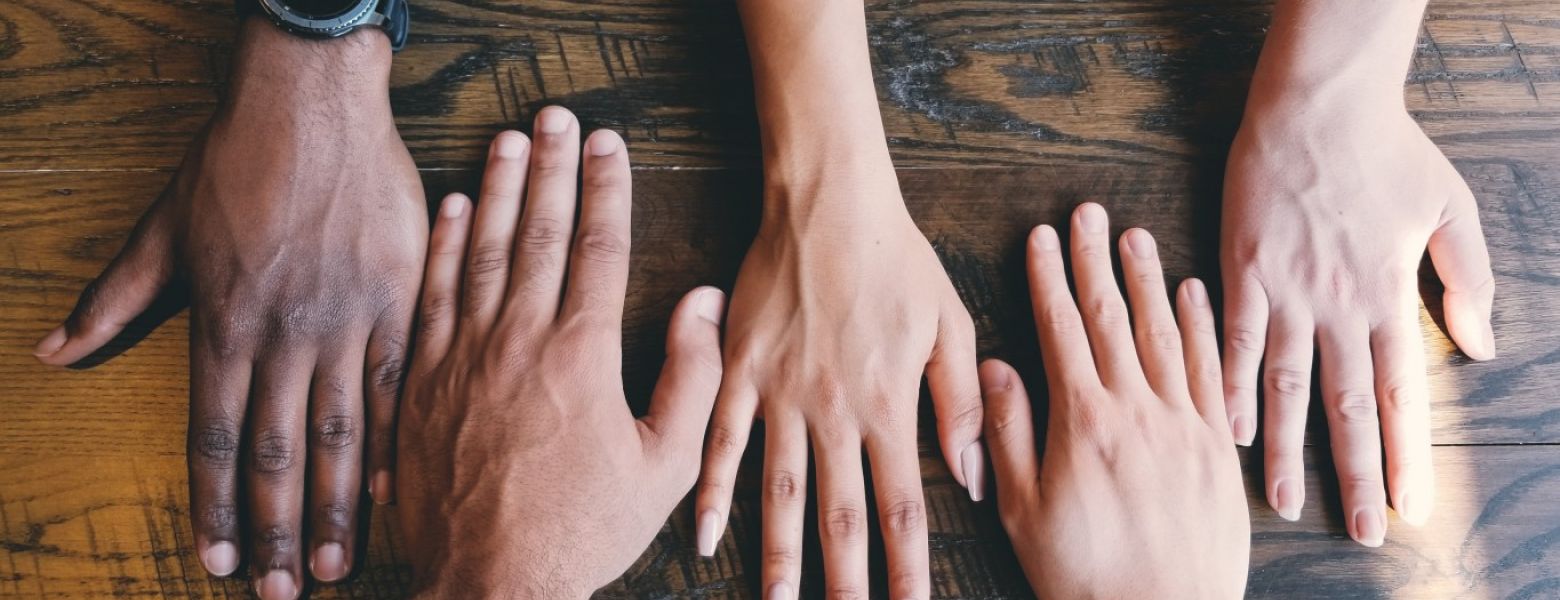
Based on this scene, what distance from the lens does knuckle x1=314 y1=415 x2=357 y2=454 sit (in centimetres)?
82

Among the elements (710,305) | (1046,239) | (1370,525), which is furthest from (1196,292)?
(710,305)

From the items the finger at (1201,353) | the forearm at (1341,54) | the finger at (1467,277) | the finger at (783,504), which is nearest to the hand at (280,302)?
the finger at (783,504)

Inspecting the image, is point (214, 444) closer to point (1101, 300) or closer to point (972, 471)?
point (972, 471)

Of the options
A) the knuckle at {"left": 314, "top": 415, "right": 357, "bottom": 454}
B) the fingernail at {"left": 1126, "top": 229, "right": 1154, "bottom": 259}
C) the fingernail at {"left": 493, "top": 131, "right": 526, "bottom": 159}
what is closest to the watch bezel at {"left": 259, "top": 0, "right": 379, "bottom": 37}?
the fingernail at {"left": 493, "top": 131, "right": 526, "bottom": 159}

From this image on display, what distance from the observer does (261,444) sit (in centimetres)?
82

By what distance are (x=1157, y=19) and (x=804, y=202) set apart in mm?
465

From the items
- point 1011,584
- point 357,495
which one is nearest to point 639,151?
point 357,495

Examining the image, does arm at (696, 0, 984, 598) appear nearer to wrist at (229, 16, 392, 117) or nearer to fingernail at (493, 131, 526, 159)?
fingernail at (493, 131, 526, 159)

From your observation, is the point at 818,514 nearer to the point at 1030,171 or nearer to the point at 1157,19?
the point at 1030,171

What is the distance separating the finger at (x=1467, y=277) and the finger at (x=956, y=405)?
0.52m

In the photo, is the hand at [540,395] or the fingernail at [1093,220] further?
the fingernail at [1093,220]

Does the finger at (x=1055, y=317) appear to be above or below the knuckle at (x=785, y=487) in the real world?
above

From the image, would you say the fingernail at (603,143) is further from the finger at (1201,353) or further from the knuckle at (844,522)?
the finger at (1201,353)

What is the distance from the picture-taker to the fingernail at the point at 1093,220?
0.91 m
